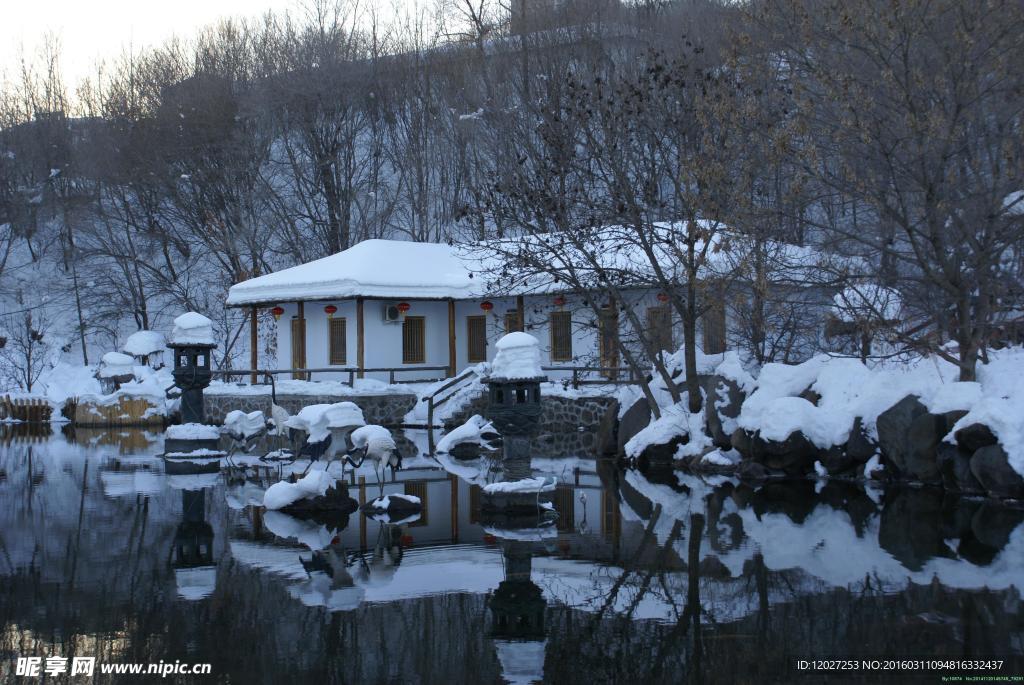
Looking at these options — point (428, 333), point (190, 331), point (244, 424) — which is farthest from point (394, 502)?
point (428, 333)

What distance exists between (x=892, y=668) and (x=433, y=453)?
15.2 m

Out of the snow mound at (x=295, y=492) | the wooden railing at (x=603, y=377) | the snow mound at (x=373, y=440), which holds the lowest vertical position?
the snow mound at (x=295, y=492)

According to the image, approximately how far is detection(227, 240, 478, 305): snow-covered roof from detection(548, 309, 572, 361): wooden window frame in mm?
2462

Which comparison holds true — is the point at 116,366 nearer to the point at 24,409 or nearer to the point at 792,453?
the point at 24,409

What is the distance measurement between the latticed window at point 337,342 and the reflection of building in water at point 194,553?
1610cm

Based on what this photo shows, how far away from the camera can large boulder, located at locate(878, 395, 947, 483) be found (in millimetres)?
14930

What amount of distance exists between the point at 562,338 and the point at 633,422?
9.51 metres

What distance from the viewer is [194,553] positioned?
10688 millimetres

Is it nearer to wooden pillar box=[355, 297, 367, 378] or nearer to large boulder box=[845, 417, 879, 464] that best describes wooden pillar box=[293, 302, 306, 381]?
wooden pillar box=[355, 297, 367, 378]

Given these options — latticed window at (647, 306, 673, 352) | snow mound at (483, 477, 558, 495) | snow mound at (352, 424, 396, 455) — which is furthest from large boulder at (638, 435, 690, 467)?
snow mound at (483, 477, 558, 495)

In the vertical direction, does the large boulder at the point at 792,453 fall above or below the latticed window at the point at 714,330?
below

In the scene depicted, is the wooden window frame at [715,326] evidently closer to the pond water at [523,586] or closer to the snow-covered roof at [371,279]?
the snow-covered roof at [371,279]

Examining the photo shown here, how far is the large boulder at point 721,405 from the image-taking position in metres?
18.0

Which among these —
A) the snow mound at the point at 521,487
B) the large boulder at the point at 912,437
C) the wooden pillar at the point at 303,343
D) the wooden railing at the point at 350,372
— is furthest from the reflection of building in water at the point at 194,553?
the wooden pillar at the point at 303,343
